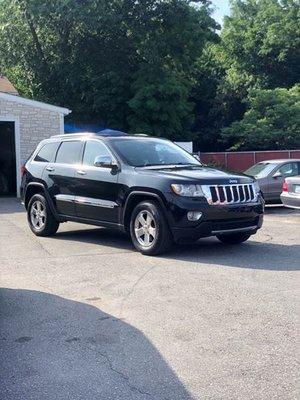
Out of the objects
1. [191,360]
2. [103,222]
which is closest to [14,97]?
[103,222]

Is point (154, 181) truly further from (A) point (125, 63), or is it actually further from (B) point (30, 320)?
(A) point (125, 63)

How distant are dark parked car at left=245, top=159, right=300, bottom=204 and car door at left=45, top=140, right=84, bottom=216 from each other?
6879 millimetres

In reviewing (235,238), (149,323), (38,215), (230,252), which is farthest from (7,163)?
(149,323)

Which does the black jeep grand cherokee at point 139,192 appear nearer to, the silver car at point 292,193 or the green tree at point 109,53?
the silver car at point 292,193

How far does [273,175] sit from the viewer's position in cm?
1664

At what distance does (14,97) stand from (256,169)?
8.60 m

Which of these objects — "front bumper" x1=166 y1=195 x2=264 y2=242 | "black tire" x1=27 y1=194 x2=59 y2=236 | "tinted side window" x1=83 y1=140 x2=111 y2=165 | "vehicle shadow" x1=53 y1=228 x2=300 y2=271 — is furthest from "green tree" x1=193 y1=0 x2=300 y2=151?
"front bumper" x1=166 y1=195 x2=264 y2=242

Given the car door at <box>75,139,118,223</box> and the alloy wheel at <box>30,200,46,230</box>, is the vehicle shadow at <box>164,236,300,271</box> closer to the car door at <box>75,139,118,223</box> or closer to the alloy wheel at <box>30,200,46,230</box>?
the car door at <box>75,139,118,223</box>

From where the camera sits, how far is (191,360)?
4742 millimetres

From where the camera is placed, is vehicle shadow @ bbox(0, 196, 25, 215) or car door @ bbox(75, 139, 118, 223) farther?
vehicle shadow @ bbox(0, 196, 25, 215)

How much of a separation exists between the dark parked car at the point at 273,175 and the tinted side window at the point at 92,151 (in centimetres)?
700

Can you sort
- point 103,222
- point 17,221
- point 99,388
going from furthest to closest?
point 17,221 → point 103,222 → point 99,388

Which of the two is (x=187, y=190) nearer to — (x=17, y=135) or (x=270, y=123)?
(x=17, y=135)

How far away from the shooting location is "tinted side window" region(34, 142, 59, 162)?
11.2 m
